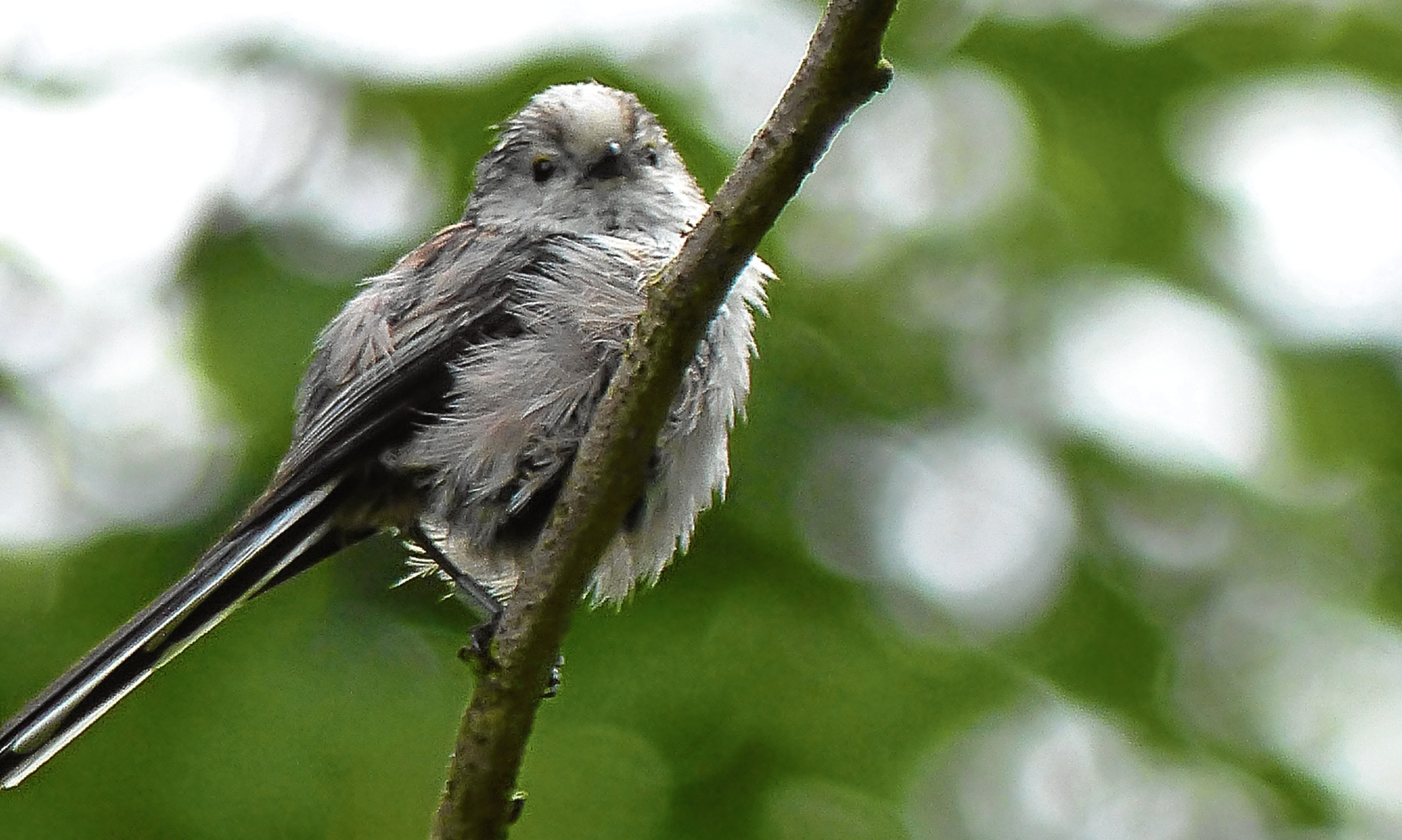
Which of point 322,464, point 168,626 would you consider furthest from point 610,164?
point 168,626

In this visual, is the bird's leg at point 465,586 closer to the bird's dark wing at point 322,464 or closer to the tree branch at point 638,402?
the bird's dark wing at point 322,464

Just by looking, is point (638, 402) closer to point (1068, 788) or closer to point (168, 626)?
point (168, 626)

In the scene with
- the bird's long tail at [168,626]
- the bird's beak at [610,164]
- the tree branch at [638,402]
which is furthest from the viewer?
the bird's beak at [610,164]

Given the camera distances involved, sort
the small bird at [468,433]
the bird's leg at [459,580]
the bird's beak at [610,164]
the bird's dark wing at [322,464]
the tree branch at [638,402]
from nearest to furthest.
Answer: the tree branch at [638,402], the bird's dark wing at [322,464], the small bird at [468,433], the bird's leg at [459,580], the bird's beak at [610,164]

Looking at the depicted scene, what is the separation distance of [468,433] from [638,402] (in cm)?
110

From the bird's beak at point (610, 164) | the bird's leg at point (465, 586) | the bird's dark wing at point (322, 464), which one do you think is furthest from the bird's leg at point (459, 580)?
the bird's beak at point (610, 164)

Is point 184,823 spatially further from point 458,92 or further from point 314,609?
point 458,92

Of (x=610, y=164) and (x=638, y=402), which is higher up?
(x=610, y=164)

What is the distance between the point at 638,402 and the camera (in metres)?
Result: 3.52

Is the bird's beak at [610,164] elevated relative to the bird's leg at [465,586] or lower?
elevated

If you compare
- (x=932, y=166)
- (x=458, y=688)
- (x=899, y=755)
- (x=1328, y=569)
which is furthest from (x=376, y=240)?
(x=1328, y=569)

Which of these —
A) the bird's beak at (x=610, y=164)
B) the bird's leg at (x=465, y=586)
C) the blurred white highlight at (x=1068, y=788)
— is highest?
the bird's beak at (x=610, y=164)

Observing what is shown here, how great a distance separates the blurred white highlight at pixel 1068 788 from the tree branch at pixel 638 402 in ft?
6.25

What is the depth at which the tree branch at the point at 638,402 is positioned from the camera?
3.23m
